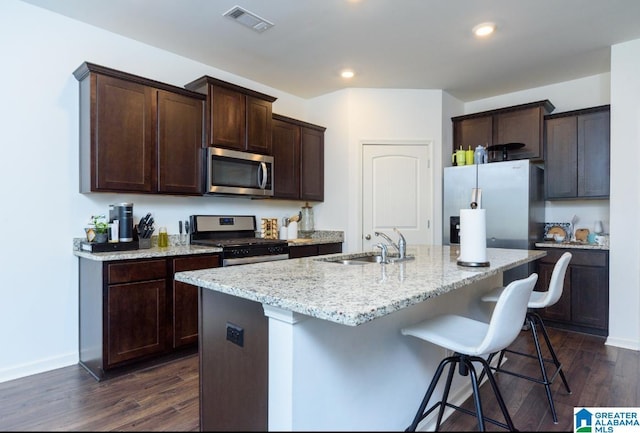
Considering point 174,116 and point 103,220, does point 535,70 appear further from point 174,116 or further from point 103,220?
point 103,220

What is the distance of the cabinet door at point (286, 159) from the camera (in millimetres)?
3979

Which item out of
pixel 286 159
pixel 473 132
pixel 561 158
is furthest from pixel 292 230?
pixel 561 158

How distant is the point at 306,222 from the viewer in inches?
182

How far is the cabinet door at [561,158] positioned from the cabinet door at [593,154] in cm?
5

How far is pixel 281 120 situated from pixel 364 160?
3.55 ft

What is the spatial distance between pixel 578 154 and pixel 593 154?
0.12 metres

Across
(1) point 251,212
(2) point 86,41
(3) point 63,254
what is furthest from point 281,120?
(3) point 63,254

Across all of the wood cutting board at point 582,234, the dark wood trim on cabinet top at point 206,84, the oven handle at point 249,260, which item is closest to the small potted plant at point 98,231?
the oven handle at point 249,260

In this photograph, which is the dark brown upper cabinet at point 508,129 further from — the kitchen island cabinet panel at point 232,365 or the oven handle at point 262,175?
the kitchen island cabinet panel at point 232,365

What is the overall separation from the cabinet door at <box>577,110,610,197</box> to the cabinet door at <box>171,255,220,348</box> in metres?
3.79

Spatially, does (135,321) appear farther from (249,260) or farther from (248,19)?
(248,19)

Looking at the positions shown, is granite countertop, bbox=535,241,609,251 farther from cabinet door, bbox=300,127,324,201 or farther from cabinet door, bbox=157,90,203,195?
cabinet door, bbox=157,90,203,195

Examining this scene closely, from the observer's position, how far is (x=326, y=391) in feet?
4.06

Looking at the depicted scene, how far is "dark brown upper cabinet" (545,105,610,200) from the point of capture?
3.58 m
